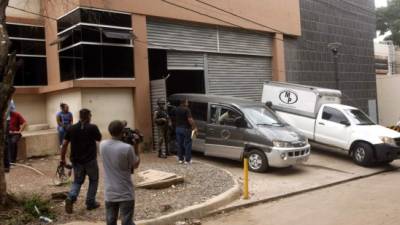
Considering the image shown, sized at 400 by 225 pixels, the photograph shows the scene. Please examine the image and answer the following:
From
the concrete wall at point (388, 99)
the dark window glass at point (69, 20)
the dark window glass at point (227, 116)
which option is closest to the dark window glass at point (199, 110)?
the dark window glass at point (227, 116)

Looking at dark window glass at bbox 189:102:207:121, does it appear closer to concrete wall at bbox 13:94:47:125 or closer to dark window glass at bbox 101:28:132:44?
dark window glass at bbox 101:28:132:44

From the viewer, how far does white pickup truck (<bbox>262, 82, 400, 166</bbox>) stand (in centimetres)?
1507

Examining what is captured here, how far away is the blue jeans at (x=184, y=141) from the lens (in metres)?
13.3

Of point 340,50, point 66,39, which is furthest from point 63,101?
point 340,50

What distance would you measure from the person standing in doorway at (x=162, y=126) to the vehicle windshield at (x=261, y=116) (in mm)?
2247

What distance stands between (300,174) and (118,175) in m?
8.54

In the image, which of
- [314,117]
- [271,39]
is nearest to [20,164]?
[314,117]

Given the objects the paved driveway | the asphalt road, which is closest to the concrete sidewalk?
the paved driveway

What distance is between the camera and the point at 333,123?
16.2 m

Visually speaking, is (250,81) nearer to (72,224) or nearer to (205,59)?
(205,59)

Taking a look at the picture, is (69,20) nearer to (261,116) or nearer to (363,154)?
(261,116)

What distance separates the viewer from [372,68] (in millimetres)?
27625

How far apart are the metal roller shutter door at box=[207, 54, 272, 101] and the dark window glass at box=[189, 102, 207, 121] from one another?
3.50 meters

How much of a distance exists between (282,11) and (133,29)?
849 cm
